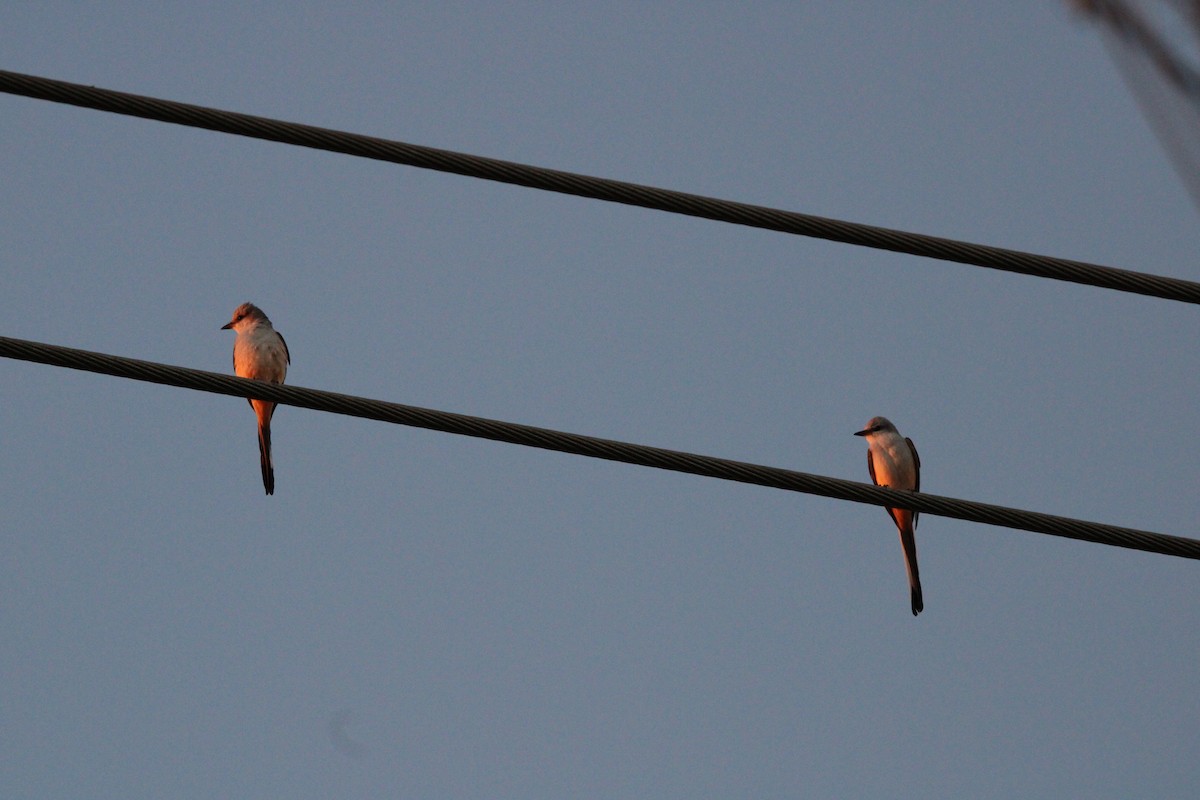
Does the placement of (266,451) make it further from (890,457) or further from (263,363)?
(890,457)

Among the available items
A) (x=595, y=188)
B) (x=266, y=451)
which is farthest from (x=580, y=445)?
(x=266, y=451)

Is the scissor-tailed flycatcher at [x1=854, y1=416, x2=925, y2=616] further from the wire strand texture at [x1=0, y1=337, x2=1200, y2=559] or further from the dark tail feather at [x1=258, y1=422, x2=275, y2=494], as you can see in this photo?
the wire strand texture at [x1=0, y1=337, x2=1200, y2=559]

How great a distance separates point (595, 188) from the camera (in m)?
5.62

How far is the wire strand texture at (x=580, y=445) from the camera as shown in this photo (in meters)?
5.73

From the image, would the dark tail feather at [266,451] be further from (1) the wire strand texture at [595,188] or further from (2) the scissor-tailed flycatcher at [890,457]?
(1) the wire strand texture at [595,188]

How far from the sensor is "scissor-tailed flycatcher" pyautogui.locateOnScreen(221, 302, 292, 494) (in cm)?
1243

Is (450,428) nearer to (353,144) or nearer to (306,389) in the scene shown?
(306,389)

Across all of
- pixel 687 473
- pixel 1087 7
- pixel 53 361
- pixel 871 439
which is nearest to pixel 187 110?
pixel 53 361

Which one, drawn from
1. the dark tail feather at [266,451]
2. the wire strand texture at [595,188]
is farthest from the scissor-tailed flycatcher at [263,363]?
the wire strand texture at [595,188]

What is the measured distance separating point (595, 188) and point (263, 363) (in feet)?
24.9

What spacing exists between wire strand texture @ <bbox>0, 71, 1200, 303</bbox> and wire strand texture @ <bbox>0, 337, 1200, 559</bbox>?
36.6 inches

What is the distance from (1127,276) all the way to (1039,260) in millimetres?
343

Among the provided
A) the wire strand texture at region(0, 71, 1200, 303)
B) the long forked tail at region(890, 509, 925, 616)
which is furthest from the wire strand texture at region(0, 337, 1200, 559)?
the long forked tail at region(890, 509, 925, 616)

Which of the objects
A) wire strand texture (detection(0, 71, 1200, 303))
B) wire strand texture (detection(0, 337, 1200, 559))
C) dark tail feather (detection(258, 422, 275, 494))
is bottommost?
wire strand texture (detection(0, 337, 1200, 559))
